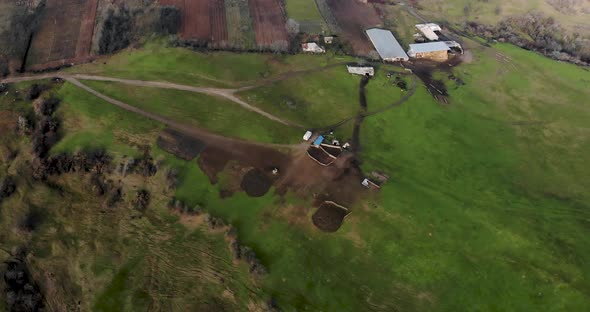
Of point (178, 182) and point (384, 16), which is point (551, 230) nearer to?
point (178, 182)

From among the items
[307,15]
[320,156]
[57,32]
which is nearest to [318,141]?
[320,156]

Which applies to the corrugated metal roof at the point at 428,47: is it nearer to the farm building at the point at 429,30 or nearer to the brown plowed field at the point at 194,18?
the farm building at the point at 429,30

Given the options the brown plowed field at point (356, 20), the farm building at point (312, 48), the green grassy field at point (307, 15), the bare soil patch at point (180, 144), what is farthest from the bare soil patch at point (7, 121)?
the brown plowed field at point (356, 20)

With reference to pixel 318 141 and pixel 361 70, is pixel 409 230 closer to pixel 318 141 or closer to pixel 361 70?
pixel 318 141

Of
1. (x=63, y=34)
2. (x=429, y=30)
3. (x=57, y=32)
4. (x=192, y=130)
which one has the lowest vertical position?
(x=192, y=130)

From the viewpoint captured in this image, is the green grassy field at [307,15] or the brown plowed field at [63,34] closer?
the brown plowed field at [63,34]

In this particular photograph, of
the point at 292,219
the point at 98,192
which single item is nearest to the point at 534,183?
the point at 292,219

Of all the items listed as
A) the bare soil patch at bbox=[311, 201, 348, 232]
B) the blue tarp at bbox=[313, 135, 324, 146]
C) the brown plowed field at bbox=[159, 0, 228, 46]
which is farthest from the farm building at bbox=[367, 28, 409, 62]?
the bare soil patch at bbox=[311, 201, 348, 232]
